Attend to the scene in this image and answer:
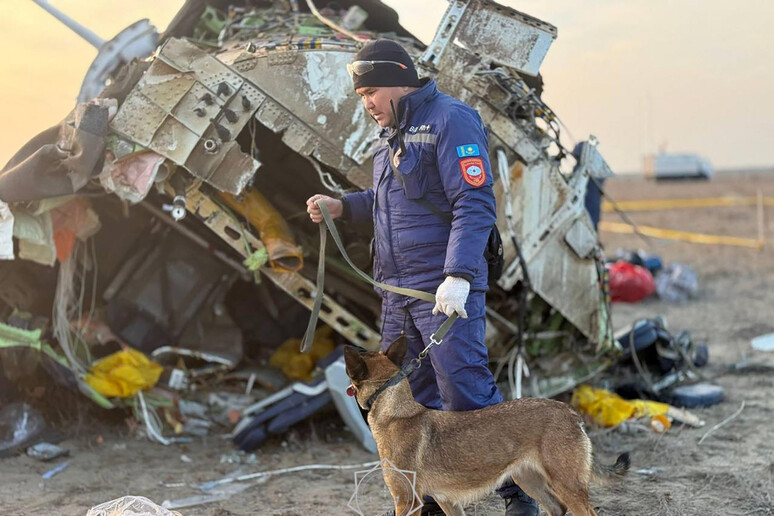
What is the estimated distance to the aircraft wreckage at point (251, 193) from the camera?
17.2ft

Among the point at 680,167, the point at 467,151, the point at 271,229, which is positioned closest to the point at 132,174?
the point at 271,229

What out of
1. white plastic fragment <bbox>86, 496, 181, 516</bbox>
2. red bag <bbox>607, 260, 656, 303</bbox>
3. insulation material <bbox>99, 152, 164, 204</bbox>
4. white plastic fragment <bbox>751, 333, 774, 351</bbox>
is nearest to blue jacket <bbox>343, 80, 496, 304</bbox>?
white plastic fragment <bbox>86, 496, 181, 516</bbox>

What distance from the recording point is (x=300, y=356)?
6965mm

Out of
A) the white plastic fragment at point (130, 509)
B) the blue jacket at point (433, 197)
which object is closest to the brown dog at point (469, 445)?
the blue jacket at point (433, 197)

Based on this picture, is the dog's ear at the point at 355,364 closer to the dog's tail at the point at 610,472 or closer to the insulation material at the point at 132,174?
the dog's tail at the point at 610,472

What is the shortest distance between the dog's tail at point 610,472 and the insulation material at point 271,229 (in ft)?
8.18

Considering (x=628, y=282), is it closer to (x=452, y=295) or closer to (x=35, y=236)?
(x=35, y=236)

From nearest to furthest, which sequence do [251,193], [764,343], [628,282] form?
[251,193] → [764,343] → [628,282]

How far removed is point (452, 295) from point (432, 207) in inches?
19.8

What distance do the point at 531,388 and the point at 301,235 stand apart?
6.88 feet

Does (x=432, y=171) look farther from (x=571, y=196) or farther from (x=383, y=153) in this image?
(x=571, y=196)

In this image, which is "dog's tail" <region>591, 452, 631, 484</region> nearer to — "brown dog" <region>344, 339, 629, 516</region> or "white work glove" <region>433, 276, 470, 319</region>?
"brown dog" <region>344, 339, 629, 516</region>

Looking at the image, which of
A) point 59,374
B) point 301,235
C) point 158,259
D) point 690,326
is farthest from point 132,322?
point 690,326

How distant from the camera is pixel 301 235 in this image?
19.7ft
